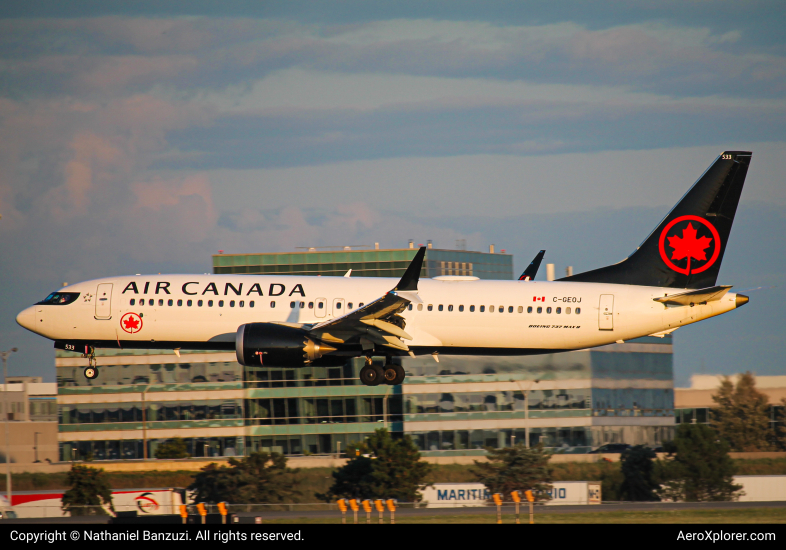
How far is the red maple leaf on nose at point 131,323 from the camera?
133 ft

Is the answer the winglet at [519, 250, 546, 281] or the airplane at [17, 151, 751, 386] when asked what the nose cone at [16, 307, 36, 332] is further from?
the winglet at [519, 250, 546, 281]

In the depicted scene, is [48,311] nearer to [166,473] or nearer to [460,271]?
[166,473]

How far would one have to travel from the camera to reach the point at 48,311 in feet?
137

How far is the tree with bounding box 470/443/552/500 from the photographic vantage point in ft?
206

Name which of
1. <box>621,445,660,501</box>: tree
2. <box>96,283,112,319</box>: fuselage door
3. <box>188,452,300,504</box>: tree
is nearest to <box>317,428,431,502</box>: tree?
<box>188,452,300,504</box>: tree

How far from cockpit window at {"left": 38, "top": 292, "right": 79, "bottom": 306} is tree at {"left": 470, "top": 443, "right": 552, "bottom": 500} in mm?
33589

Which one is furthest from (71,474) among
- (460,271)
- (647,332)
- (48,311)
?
(460,271)

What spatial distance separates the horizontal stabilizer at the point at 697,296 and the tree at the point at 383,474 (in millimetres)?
32725

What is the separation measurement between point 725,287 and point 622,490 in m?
33.5

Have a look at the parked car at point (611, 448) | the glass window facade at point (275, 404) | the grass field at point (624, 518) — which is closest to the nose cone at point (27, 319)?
the grass field at point (624, 518)

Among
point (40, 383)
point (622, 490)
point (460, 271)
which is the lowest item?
point (622, 490)

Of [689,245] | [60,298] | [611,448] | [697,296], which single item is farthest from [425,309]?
[611,448]

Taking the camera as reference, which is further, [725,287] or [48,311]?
[48,311]
